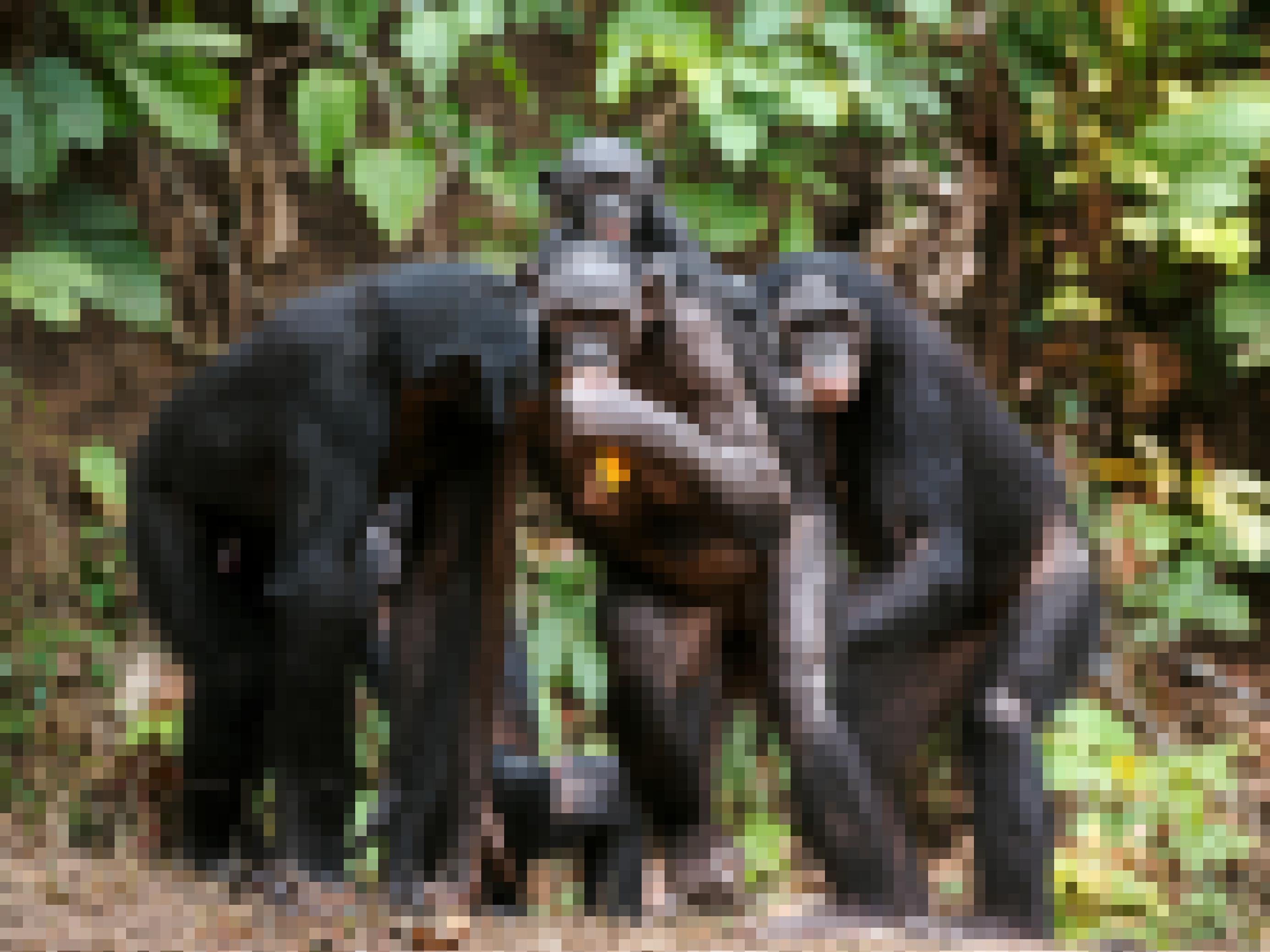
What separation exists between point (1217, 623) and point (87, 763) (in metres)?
5.16

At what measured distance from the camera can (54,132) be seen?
4.38 m

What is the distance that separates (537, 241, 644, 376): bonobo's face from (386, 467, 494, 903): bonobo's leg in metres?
0.71

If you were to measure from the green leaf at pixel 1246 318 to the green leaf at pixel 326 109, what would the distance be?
4556 mm

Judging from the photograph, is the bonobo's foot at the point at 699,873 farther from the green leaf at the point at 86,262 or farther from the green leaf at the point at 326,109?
the green leaf at the point at 326,109

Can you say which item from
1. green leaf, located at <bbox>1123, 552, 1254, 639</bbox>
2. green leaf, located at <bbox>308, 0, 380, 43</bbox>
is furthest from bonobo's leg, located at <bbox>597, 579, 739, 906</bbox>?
green leaf, located at <bbox>1123, 552, 1254, 639</bbox>

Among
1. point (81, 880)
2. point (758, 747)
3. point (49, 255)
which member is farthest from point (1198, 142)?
point (81, 880)

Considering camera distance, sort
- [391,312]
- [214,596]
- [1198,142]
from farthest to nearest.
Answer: [1198,142]
[214,596]
[391,312]

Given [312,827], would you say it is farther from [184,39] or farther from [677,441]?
[184,39]

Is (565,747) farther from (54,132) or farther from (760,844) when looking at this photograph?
(54,132)

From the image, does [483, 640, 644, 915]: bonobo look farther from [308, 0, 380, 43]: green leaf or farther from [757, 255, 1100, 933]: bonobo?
[308, 0, 380, 43]: green leaf

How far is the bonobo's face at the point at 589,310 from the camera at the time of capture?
3.56 m

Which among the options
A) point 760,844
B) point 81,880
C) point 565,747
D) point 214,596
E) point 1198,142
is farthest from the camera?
point 1198,142

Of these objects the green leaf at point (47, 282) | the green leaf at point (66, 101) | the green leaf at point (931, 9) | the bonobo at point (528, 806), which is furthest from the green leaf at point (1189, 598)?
the green leaf at point (66, 101)

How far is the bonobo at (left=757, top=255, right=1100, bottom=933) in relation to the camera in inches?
154
